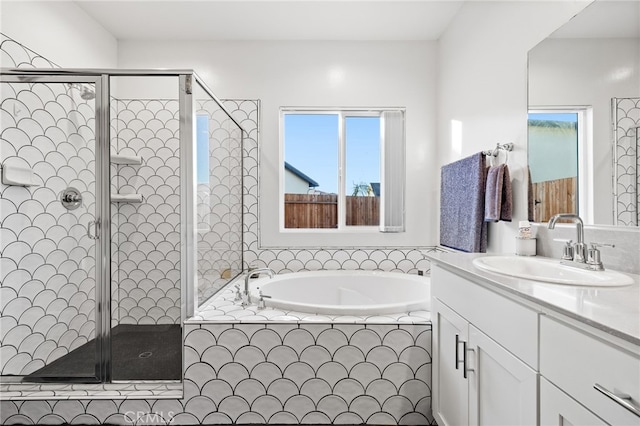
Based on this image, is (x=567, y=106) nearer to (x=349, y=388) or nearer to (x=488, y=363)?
(x=488, y=363)

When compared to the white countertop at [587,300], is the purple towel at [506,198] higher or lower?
higher

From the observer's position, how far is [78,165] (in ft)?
6.52

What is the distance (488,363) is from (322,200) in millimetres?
2107

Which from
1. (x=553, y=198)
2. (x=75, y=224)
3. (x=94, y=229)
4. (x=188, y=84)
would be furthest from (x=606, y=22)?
(x=75, y=224)

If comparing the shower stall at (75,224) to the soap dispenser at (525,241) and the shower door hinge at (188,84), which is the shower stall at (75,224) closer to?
the shower door hinge at (188,84)

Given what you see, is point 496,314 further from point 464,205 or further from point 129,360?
point 129,360

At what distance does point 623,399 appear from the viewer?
2.02 feet

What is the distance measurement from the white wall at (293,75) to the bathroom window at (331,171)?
0.15 m

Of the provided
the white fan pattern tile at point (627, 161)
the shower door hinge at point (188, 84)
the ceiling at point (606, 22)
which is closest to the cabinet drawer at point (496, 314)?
the white fan pattern tile at point (627, 161)

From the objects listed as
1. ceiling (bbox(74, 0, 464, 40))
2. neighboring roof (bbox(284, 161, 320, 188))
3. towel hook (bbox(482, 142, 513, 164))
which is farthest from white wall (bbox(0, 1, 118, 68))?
towel hook (bbox(482, 142, 513, 164))

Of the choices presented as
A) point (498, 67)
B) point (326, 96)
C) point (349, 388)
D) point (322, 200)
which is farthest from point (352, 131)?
point (349, 388)

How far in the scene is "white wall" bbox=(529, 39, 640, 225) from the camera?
1178mm

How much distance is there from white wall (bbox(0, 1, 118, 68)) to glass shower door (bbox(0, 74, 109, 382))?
0.44 metres

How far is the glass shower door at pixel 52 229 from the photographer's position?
1.86 meters
